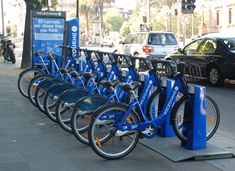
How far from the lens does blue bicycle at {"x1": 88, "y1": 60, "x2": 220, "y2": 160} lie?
5.67 m

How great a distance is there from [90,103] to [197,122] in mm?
1436

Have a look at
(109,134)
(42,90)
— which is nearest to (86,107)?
(109,134)

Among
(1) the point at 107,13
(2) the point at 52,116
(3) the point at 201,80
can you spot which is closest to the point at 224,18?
(1) the point at 107,13

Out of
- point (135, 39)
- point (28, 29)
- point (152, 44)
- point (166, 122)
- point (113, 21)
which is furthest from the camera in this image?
point (113, 21)

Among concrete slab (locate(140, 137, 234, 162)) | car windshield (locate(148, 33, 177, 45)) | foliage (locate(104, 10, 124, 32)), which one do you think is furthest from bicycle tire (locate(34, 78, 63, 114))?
foliage (locate(104, 10, 124, 32))

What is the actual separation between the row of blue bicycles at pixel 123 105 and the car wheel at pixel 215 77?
5695 millimetres

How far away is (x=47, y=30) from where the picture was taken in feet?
44.0

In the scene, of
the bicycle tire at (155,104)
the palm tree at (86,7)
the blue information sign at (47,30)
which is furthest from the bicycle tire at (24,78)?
the palm tree at (86,7)

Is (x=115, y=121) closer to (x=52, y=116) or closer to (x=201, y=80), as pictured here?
(x=52, y=116)

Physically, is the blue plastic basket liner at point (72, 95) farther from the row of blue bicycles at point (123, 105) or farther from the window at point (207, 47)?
the window at point (207, 47)

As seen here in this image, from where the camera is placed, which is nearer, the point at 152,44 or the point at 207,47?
the point at 207,47

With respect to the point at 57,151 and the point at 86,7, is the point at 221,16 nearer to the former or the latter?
the point at 86,7

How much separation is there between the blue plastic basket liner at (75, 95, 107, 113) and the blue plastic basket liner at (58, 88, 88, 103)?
776 millimetres

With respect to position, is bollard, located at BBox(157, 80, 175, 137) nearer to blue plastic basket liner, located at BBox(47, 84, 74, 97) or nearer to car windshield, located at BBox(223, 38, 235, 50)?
blue plastic basket liner, located at BBox(47, 84, 74, 97)
